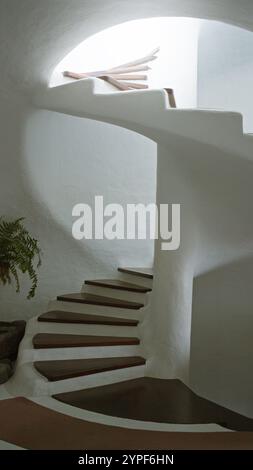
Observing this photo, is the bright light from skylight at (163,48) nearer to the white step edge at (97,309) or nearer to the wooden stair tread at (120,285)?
the wooden stair tread at (120,285)

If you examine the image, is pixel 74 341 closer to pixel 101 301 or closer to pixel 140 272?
pixel 101 301

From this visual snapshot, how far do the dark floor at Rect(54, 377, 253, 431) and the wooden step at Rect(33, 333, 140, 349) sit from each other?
0.36m

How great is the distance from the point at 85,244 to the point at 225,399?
2.56m

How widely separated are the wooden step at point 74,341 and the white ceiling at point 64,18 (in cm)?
243

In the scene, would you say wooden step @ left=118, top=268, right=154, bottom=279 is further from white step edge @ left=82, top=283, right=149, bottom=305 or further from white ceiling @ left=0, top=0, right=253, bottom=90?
white ceiling @ left=0, top=0, right=253, bottom=90

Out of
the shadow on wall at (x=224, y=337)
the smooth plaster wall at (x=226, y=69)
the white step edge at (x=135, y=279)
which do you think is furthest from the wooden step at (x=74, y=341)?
the smooth plaster wall at (x=226, y=69)

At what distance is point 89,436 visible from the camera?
8.14 ft

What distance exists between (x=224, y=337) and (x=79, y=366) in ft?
7.33

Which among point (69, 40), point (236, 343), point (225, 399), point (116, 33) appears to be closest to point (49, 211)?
point (69, 40)

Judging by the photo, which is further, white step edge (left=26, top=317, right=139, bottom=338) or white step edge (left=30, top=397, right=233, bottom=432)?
white step edge (left=26, top=317, right=139, bottom=338)

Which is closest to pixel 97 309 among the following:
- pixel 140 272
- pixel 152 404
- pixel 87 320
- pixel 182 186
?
pixel 87 320

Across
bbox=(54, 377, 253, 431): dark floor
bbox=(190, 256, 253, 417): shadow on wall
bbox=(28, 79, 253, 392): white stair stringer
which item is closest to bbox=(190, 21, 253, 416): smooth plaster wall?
bbox=(190, 256, 253, 417): shadow on wall

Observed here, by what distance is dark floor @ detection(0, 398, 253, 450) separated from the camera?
2.36 metres

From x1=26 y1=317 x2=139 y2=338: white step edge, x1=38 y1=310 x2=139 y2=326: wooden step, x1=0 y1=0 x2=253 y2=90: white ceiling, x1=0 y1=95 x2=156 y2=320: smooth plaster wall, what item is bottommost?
x1=26 y1=317 x2=139 y2=338: white step edge
